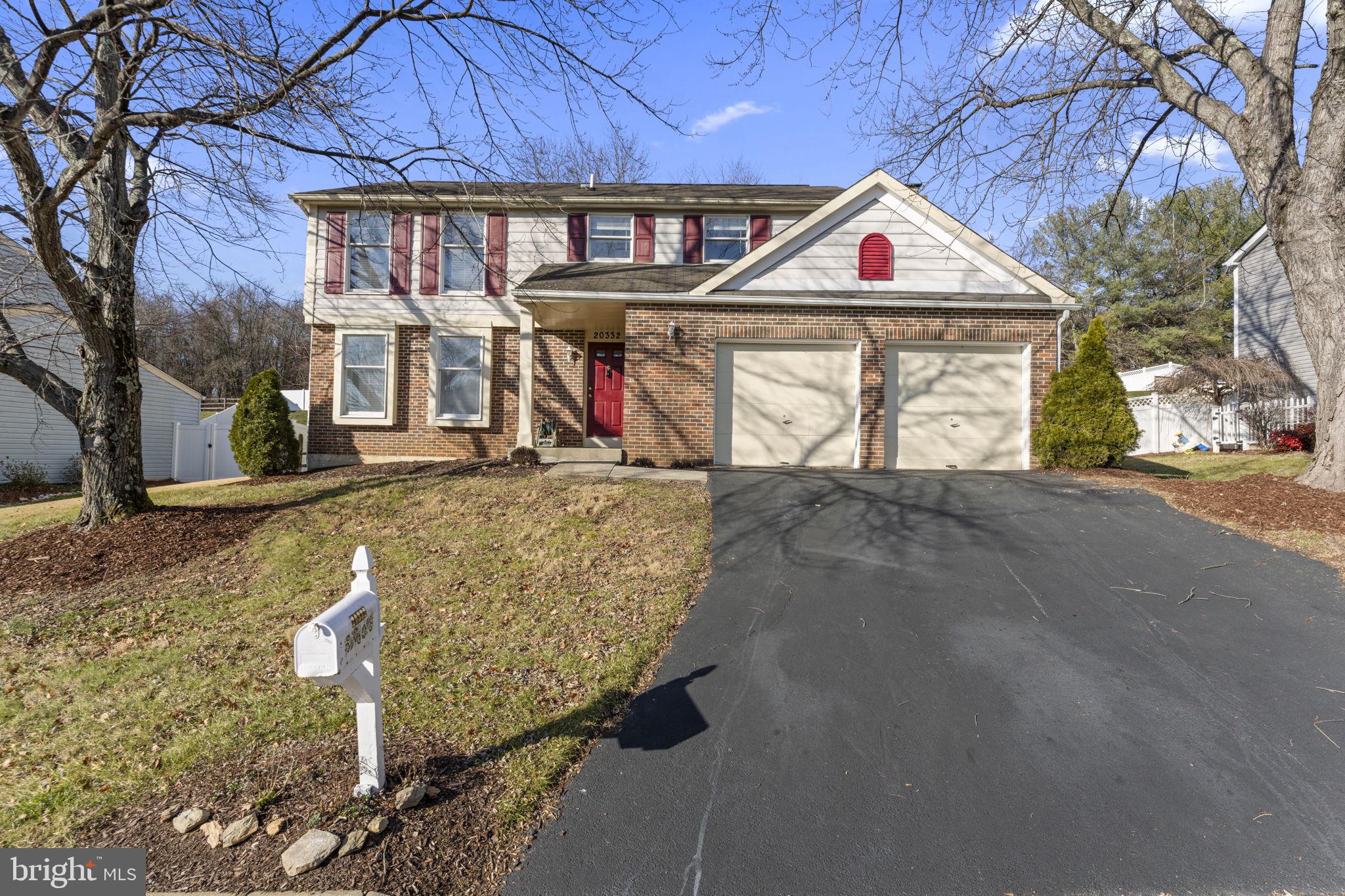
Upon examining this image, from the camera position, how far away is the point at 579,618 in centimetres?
534

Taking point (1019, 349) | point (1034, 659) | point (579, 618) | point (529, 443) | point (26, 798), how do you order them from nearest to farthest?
point (26, 798) < point (1034, 659) < point (579, 618) < point (1019, 349) < point (529, 443)

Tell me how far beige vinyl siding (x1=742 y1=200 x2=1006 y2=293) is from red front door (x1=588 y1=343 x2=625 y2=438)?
14.1 feet

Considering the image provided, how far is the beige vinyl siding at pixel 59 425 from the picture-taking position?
16516 mm

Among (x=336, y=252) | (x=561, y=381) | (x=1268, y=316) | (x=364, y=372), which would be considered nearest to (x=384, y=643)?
(x=561, y=381)

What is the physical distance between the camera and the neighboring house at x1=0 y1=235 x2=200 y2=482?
755 centimetres

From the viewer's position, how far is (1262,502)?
7.73 metres

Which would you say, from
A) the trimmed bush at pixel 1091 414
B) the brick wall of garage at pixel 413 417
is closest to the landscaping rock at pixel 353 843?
the trimmed bush at pixel 1091 414

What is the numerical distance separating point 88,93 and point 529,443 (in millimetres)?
8581

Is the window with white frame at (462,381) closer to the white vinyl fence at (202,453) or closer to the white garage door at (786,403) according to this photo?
the white garage door at (786,403)

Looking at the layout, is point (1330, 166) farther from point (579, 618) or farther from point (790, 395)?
point (579, 618)

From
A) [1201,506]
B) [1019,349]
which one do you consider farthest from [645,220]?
[1201,506]

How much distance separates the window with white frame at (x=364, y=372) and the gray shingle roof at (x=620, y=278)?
412 cm

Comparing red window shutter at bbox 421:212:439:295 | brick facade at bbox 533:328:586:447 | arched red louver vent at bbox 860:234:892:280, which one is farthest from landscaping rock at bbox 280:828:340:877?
red window shutter at bbox 421:212:439:295

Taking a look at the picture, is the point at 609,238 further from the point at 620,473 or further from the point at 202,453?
the point at 202,453
